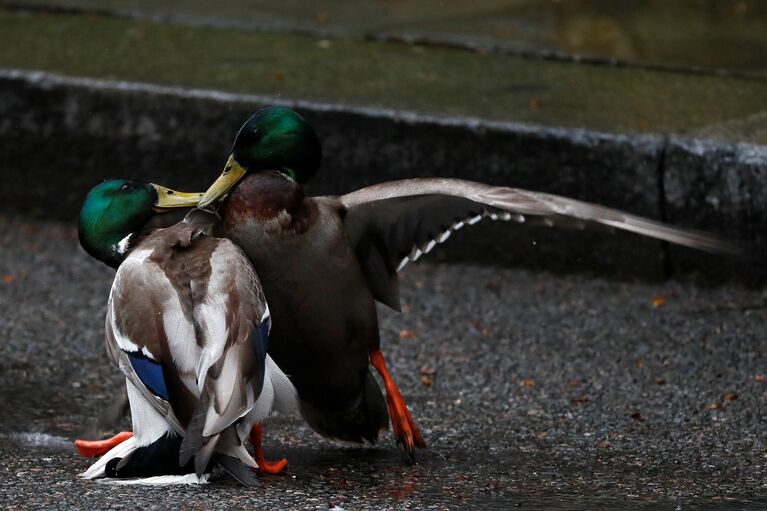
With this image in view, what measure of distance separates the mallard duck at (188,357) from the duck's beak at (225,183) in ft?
0.73

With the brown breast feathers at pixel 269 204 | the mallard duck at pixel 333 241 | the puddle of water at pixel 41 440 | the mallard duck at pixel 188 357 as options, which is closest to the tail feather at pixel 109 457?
the mallard duck at pixel 188 357

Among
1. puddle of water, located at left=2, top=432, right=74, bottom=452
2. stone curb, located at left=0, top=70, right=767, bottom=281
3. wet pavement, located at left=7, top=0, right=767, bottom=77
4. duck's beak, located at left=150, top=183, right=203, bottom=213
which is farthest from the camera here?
wet pavement, located at left=7, top=0, right=767, bottom=77

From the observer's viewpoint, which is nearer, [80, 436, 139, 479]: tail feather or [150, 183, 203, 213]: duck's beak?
[80, 436, 139, 479]: tail feather

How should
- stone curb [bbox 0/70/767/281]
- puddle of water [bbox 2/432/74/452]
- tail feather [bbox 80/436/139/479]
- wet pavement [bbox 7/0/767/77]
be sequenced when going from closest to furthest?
tail feather [bbox 80/436/139/479] → puddle of water [bbox 2/432/74/452] → stone curb [bbox 0/70/767/281] → wet pavement [bbox 7/0/767/77]

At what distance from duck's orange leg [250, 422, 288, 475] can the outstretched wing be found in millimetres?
655

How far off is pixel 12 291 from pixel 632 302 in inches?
99.2

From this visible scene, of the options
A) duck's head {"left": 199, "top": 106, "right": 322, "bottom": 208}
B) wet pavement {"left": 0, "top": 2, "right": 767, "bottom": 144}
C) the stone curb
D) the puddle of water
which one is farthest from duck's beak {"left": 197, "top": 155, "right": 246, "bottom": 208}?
wet pavement {"left": 0, "top": 2, "right": 767, "bottom": 144}

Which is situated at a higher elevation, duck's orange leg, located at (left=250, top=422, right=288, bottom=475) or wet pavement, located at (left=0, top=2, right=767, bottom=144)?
wet pavement, located at (left=0, top=2, right=767, bottom=144)

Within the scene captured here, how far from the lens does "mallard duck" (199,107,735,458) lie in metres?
4.32

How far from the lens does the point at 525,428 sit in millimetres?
4707

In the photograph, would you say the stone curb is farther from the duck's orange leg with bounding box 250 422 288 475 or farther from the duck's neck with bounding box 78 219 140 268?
the duck's orange leg with bounding box 250 422 288 475

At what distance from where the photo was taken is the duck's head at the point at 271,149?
14.5ft

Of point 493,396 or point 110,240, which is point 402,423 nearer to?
point 493,396

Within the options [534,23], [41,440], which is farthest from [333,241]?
[534,23]
